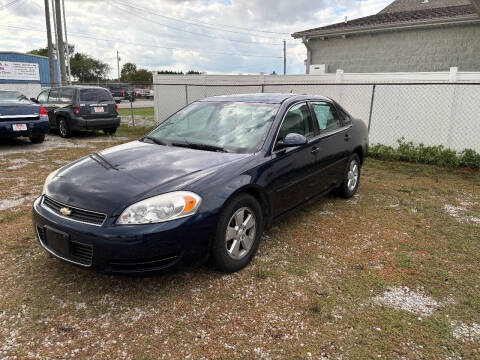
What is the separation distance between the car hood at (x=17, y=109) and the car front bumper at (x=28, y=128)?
0.69 feet

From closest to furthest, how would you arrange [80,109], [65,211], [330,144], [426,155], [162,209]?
[162,209] → [65,211] → [330,144] → [426,155] → [80,109]

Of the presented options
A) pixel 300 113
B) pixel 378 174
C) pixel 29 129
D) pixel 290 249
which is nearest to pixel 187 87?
pixel 29 129

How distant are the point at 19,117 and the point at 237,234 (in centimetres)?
772

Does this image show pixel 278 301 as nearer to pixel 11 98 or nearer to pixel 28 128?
pixel 28 128

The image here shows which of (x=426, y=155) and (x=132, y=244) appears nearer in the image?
(x=132, y=244)

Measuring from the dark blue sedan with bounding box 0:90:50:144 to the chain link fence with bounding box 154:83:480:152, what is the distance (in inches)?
251

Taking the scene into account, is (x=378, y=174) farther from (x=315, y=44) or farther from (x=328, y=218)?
(x=315, y=44)

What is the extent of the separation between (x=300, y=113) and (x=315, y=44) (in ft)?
39.3

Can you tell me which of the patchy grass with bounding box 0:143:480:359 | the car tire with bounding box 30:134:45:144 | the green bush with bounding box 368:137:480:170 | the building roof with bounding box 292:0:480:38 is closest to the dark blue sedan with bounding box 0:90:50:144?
the car tire with bounding box 30:134:45:144

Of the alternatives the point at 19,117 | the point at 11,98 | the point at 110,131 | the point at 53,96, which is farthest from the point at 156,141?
the point at 53,96

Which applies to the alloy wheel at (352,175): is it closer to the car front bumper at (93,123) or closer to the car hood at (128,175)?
the car hood at (128,175)

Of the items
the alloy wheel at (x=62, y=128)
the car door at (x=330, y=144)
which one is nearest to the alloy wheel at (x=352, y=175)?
the car door at (x=330, y=144)

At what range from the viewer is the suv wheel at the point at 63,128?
34.5 feet

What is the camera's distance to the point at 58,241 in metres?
2.70
